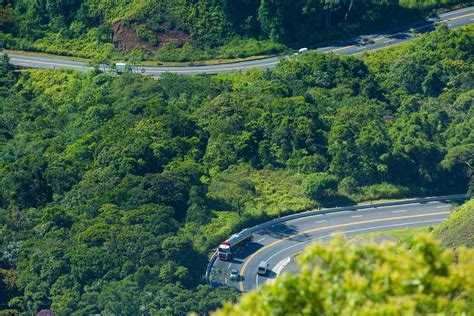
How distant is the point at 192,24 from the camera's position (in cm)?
11475

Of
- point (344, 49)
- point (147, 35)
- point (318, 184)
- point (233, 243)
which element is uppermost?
point (147, 35)

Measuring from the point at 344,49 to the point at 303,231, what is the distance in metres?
36.6

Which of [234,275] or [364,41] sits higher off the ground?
[364,41]

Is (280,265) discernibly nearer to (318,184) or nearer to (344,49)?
(318,184)

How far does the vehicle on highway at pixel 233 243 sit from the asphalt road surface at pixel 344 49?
33.3 meters

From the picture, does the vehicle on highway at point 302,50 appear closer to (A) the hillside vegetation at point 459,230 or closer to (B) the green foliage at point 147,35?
(B) the green foliage at point 147,35

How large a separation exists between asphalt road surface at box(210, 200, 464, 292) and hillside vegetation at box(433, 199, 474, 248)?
780 centimetres

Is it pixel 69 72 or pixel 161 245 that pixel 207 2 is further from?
pixel 161 245

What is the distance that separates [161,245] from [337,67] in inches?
1521

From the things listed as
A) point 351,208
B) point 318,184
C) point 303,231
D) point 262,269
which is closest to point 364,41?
point 351,208

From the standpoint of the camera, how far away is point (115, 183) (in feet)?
280

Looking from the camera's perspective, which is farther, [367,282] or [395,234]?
[395,234]

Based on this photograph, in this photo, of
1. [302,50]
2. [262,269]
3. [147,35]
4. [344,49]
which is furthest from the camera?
[147,35]

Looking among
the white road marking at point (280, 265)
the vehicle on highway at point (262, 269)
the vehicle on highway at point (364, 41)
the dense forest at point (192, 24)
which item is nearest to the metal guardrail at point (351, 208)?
the vehicle on highway at point (262, 269)
